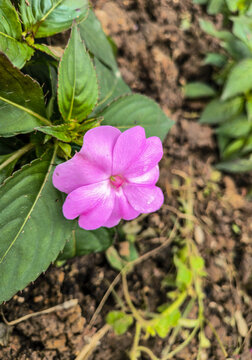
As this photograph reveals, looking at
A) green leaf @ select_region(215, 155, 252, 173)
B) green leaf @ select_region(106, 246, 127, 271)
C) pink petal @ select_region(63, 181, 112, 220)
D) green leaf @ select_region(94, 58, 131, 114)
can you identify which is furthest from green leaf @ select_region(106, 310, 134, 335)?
green leaf @ select_region(215, 155, 252, 173)

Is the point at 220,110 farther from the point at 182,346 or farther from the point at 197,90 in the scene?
the point at 182,346

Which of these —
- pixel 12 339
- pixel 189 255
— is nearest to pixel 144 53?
pixel 189 255

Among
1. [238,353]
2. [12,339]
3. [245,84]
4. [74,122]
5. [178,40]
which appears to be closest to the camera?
[74,122]

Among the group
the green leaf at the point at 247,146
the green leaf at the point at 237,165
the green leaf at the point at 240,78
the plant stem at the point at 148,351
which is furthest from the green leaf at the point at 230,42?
the plant stem at the point at 148,351

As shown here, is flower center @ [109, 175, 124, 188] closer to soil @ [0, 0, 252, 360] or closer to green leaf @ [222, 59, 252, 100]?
soil @ [0, 0, 252, 360]

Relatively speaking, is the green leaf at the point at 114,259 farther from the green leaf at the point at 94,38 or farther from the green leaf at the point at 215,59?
the green leaf at the point at 215,59

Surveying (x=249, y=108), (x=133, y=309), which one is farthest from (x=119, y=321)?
(x=249, y=108)

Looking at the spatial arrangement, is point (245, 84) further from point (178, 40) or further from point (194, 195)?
point (194, 195)
